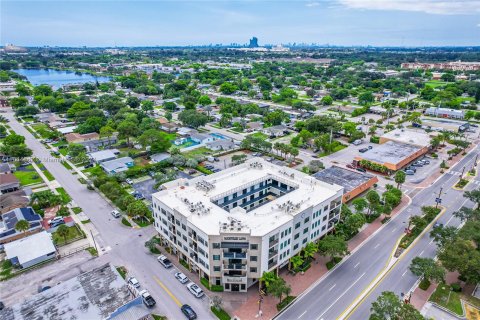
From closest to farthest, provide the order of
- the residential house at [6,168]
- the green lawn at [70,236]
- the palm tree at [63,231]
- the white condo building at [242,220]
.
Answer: the white condo building at [242,220]
the palm tree at [63,231]
the green lawn at [70,236]
the residential house at [6,168]

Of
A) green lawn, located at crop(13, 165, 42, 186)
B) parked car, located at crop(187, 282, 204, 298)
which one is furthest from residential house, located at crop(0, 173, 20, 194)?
parked car, located at crop(187, 282, 204, 298)

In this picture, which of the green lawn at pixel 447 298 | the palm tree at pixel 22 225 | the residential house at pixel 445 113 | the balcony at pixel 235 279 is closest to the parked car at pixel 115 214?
the palm tree at pixel 22 225

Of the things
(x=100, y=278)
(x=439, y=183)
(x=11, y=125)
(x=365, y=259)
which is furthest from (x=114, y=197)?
(x=11, y=125)

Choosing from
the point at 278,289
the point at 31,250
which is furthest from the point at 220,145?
the point at 278,289

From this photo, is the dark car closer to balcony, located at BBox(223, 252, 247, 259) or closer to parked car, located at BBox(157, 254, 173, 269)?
balcony, located at BBox(223, 252, 247, 259)

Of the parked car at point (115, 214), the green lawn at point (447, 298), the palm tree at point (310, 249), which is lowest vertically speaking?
the green lawn at point (447, 298)

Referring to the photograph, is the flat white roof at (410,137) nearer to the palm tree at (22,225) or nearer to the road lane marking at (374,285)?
the road lane marking at (374,285)
